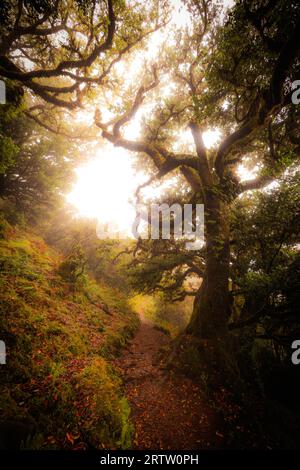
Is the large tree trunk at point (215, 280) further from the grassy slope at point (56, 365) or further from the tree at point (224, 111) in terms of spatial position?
the grassy slope at point (56, 365)

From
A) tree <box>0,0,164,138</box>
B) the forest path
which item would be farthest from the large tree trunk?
tree <box>0,0,164,138</box>

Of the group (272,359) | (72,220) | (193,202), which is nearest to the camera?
(272,359)

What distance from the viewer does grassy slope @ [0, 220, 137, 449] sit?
13.6ft

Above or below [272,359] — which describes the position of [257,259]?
above

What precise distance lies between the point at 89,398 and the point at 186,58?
41.2 feet

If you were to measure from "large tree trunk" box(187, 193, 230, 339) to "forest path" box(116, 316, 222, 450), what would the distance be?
5.74 ft

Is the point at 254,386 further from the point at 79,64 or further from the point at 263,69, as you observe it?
the point at 79,64

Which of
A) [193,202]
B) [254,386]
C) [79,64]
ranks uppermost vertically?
[79,64]

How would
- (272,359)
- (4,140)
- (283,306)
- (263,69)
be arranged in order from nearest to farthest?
1. (283,306)
2. (263,69)
3. (272,359)
4. (4,140)

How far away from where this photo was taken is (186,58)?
30.6 feet

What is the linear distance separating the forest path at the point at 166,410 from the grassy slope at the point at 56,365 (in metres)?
0.43

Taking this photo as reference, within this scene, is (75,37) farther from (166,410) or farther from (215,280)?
(166,410)

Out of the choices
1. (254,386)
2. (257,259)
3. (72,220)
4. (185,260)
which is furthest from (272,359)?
(72,220)

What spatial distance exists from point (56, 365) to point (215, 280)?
5.37m
